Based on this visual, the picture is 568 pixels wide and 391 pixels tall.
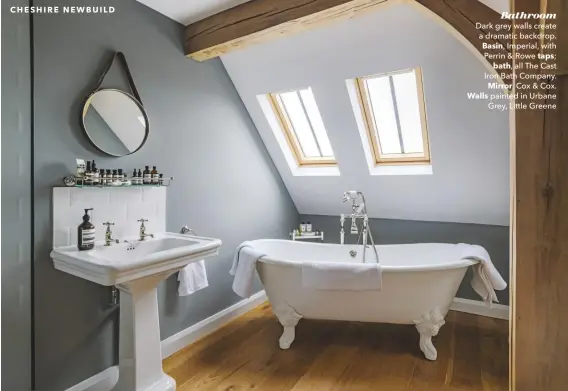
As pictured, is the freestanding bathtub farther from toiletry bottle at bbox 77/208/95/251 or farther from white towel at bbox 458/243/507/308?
toiletry bottle at bbox 77/208/95/251

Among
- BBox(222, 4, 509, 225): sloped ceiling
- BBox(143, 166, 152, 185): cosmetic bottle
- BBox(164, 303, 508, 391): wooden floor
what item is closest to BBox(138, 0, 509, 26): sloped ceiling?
BBox(222, 4, 509, 225): sloped ceiling

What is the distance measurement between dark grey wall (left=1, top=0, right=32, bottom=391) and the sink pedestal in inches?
17.2

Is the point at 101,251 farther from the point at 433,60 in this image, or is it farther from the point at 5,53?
the point at 433,60

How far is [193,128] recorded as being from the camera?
8.55 feet

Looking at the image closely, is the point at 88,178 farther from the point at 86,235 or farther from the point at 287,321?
the point at 287,321

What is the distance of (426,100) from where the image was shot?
2.52 m

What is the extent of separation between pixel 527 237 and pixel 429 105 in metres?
1.89

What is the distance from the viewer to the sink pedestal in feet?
6.03

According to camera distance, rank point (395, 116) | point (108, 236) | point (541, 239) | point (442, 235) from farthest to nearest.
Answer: point (442, 235), point (395, 116), point (108, 236), point (541, 239)

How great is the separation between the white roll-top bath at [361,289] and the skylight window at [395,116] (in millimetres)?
1025

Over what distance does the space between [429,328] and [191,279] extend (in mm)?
1732

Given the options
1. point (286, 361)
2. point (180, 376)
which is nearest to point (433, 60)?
point (286, 361)

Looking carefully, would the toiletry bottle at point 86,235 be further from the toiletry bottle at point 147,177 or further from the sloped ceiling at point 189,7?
the sloped ceiling at point 189,7

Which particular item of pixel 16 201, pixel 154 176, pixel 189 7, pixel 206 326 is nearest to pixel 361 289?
pixel 206 326
